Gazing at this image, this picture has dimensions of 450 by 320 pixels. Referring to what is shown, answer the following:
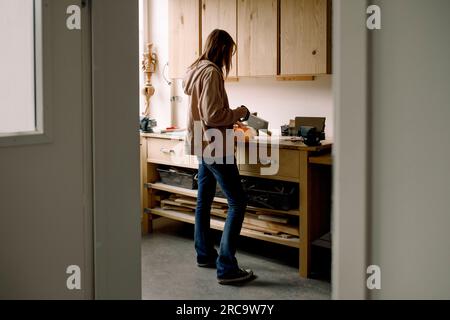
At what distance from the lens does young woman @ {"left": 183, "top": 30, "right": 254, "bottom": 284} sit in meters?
2.58

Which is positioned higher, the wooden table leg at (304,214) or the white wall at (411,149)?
the white wall at (411,149)

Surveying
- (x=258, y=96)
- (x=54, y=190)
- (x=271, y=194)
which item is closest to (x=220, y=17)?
Answer: (x=258, y=96)

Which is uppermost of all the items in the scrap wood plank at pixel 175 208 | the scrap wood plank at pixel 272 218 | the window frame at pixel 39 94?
the window frame at pixel 39 94

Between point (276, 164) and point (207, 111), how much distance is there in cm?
63

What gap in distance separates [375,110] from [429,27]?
0.20m

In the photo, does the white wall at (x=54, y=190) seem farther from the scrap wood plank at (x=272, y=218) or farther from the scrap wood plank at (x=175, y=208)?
the scrap wood plank at (x=175, y=208)

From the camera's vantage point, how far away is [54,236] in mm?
1493

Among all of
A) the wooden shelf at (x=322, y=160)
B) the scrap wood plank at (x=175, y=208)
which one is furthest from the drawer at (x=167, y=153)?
the wooden shelf at (x=322, y=160)

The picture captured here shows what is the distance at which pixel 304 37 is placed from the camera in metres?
2.96

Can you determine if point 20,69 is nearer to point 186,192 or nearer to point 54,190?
point 54,190

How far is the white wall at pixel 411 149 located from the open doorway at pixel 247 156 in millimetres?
1663

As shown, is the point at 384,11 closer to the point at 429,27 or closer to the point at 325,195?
the point at 429,27

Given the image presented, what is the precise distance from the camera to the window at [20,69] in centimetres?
140

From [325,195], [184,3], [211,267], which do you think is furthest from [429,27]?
[184,3]
